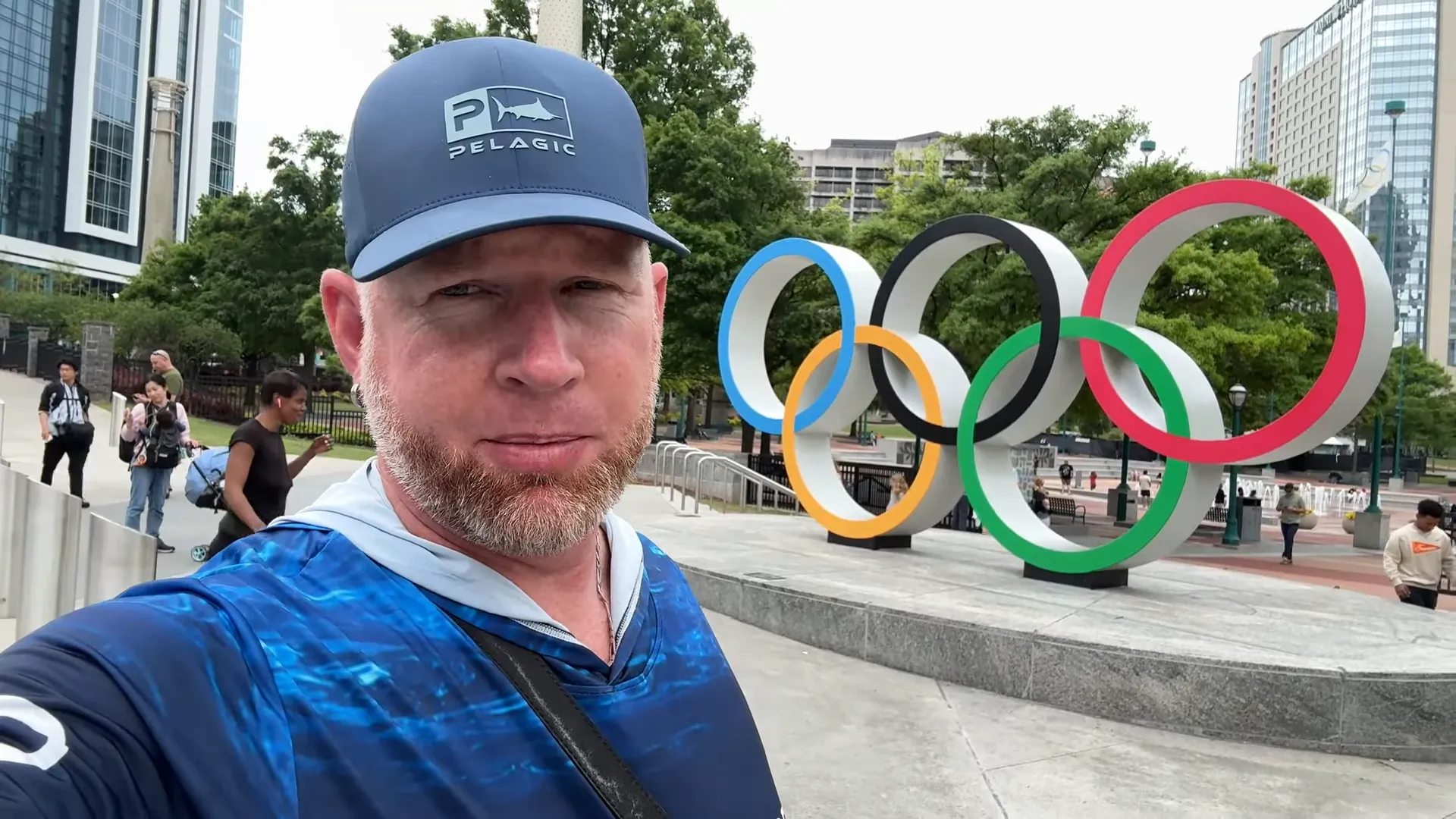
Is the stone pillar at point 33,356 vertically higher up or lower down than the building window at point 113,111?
lower down

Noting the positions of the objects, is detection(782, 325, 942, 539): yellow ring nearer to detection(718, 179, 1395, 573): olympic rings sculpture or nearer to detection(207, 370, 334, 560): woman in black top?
detection(718, 179, 1395, 573): olympic rings sculpture

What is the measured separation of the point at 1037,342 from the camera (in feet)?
27.7

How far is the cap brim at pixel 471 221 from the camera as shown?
98cm

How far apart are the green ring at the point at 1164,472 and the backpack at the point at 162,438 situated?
7261 millimetres

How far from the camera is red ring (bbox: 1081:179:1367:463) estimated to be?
6.65 metres

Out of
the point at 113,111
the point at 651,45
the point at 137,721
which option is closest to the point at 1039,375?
the point at 137,721

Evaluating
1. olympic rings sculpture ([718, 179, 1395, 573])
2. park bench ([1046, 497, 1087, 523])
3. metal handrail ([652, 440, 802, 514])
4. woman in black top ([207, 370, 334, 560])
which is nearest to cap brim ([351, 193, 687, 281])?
woman in black top ([207, 370, 334, 560])

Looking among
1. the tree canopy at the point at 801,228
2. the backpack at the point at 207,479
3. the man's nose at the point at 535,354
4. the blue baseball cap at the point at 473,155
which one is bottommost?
the backpack at the point at 207,479

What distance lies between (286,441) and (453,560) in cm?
2066

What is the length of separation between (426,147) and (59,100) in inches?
2762

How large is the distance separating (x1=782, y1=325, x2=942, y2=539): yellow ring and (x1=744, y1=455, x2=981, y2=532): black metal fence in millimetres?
5991

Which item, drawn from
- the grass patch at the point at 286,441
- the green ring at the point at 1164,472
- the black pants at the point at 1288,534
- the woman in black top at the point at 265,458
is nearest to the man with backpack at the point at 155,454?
the woman in black top at the point at 265,458

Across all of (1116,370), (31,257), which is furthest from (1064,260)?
(31,257)

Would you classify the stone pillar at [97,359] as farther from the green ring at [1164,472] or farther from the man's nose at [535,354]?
the man's nose at [535,354]
